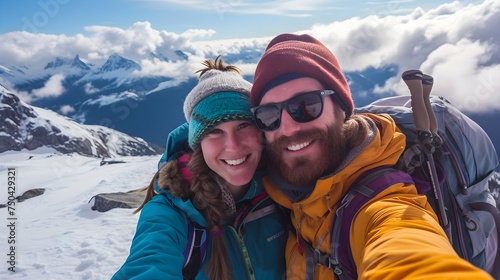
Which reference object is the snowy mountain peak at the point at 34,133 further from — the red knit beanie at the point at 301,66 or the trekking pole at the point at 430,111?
the trekking pole at the point at 430,111

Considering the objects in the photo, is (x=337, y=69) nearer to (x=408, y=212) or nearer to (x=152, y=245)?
(x=408, y=212)

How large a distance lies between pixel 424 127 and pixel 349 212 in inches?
38.8

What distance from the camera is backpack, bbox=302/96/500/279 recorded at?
7.45ft

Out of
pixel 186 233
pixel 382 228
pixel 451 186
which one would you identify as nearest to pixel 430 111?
pixel 451 186

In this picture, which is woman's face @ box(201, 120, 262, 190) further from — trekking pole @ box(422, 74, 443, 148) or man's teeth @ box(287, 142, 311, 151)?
trekking pole @ box(422, 74, 443, 148)

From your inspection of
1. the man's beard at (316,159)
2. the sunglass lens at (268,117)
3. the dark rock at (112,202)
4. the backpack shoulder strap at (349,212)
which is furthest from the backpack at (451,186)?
the dark rock at (112,202)

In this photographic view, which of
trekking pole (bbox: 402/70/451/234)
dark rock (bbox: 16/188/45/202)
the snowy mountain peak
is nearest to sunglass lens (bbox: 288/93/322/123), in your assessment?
trekking pole (bbox: 402/70/451/234)

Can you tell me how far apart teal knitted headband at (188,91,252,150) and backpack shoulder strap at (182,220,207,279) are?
811 millimetres

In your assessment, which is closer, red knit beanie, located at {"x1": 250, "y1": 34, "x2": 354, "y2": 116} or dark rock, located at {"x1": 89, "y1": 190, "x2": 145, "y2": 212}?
red knit beanie, located at {"x1": 250, "y1": 34, "x2": 354, "y2": 116}

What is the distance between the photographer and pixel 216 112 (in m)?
2.99

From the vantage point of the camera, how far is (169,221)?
2.61 m

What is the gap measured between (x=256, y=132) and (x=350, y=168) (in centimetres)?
108

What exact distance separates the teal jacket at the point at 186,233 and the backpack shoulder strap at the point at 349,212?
850mm

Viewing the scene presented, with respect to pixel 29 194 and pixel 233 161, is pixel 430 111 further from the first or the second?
pixel 29 194
